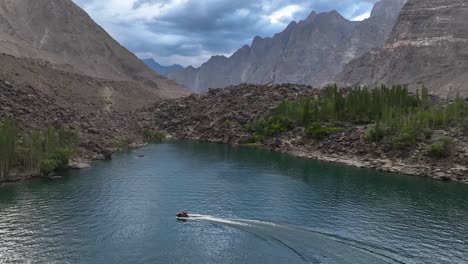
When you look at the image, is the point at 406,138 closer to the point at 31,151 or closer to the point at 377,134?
the point at 377,134

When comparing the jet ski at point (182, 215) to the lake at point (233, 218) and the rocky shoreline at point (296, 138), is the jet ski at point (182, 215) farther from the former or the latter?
the rocky shoreline at point (296, 138)

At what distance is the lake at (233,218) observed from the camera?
50.7 metres

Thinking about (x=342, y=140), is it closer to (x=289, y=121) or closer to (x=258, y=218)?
(x=289, y=121)

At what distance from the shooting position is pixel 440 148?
102m

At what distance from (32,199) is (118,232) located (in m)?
21.8

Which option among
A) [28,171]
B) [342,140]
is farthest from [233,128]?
[28,171]

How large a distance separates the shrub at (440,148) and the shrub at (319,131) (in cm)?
3210

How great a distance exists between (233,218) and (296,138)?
8120cm

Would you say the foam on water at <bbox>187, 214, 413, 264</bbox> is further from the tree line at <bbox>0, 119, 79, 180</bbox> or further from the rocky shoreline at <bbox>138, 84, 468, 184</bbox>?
the rocky shoreline at <bbox>138, 84, 468, 184</bbox>

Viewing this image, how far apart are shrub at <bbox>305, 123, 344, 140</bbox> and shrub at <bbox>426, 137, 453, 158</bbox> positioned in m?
32.1

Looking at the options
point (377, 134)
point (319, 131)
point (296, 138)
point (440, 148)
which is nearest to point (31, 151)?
point (319, 131)

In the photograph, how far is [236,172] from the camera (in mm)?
99812

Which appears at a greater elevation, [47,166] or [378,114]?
[378,114]

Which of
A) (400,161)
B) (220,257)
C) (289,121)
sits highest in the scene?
(289,121)
